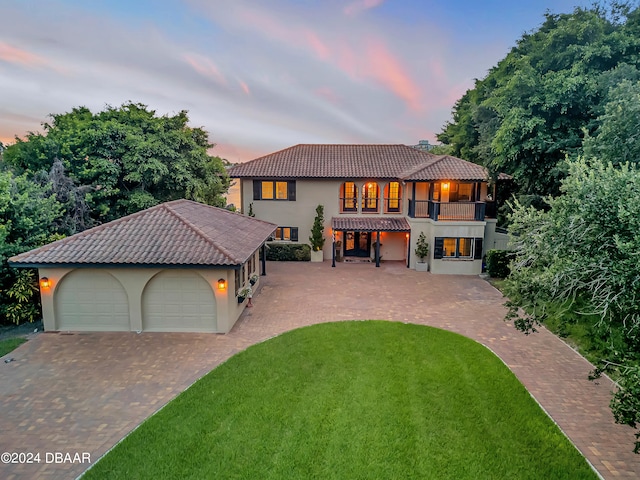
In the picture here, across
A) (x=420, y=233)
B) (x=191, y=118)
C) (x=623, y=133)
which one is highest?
(x=191, y=118)

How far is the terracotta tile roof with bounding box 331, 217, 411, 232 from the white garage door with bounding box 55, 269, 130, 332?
13194 mm

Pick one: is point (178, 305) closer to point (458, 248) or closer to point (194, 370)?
point (194, 370)

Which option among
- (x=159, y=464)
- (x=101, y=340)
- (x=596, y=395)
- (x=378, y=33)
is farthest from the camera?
(x=378, y=33)

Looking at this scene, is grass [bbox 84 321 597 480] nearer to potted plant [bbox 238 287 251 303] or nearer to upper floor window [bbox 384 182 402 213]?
potted plant [bbox 238 287 251 303]

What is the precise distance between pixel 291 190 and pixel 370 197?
5.20 meters

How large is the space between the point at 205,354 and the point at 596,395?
1034 cm

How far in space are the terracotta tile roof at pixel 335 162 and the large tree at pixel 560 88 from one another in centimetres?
740

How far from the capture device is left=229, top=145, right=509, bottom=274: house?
21.7 meters

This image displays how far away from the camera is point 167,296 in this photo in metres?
12.7

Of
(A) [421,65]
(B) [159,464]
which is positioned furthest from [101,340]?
(A) [421,65]

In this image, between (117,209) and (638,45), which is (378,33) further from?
(117,209)

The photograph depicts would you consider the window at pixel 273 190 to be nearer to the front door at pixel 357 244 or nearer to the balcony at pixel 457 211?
the front door at pixel 357 244

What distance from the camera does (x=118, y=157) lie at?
21.7 meters

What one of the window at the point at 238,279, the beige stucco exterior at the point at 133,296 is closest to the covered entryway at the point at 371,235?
the window at the point at 238,279
